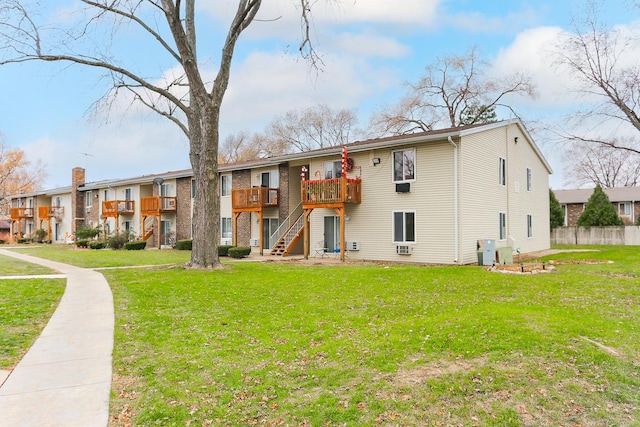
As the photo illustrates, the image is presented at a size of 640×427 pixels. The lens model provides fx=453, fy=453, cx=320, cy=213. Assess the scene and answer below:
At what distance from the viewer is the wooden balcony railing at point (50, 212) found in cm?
4219

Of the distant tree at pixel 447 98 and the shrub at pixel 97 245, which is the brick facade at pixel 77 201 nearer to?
the shrub at pixel 97 245

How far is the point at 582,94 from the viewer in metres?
23.5

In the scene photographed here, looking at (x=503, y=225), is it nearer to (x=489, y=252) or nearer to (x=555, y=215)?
(x=489, y=252)

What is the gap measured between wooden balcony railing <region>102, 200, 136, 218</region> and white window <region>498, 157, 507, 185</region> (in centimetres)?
2588

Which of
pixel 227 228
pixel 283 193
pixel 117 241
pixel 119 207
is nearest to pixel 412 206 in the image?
pixel 283 193

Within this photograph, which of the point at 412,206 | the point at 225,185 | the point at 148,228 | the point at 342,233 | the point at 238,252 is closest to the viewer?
the point at 412,206

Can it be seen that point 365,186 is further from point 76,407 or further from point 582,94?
point 76,407

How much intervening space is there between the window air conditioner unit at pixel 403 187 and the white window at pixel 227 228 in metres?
12.5

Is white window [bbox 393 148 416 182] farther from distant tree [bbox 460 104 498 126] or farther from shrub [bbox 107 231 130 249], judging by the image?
distant tree [bbox 460 104 498 126]

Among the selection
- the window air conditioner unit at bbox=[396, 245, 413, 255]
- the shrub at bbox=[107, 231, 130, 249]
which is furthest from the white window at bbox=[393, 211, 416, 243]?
the shrub at bbox=[107, 231, 130, 249]

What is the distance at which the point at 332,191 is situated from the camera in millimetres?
19234

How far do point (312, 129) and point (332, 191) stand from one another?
28834 millimetres

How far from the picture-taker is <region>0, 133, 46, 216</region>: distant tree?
2148 inches

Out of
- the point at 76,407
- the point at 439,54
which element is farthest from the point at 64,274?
the point at 439,54
